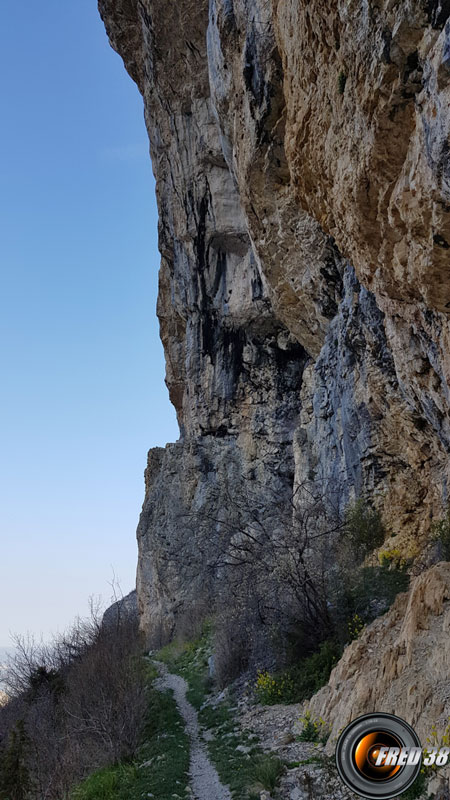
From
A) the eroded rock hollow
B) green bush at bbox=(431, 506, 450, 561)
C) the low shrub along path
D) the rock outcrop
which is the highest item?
the eroded rock hollow

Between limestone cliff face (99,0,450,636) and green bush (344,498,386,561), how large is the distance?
1.91 feet

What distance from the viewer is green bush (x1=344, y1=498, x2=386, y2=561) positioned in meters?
15.1

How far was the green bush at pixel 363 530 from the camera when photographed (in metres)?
15.1

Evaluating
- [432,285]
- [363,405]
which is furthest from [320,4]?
[363,405]

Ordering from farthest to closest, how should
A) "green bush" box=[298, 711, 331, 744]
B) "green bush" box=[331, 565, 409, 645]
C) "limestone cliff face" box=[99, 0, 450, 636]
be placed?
"green bush" box=[331, 565, 409, 645] < "green bush" box=[298, 711, 331, 744] < "limestone cliff face" box=[99, 0, 450, 636]

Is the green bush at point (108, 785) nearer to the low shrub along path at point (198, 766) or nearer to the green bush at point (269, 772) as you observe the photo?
the low shrub along path at point (198, 766)

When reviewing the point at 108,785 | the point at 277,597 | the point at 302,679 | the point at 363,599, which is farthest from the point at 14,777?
the point at 363,599

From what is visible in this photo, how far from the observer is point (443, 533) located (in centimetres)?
1209

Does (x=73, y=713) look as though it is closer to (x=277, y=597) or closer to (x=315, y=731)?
(x=277, y=597)

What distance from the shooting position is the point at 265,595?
43.9 ft

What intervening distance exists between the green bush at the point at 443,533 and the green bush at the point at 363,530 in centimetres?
240

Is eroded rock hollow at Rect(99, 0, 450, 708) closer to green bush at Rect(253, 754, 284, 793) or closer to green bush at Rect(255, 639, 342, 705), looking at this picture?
green bush at Rect(255, 639, 342, 705)

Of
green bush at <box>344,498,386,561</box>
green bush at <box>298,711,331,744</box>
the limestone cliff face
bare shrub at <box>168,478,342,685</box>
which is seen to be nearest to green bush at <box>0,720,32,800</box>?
bare shrub at <box>168,478,342,685</box>

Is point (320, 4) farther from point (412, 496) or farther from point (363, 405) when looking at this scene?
point (412, 496)
